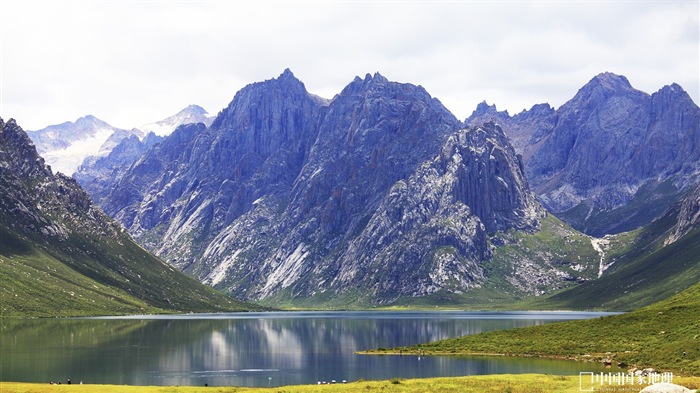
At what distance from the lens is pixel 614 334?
162625 millimetres

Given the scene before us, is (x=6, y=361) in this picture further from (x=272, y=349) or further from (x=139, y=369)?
(x=272, y=349)

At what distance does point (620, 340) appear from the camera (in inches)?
6117

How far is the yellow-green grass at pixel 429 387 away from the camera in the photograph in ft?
311

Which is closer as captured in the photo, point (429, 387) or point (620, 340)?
point (429, 387)

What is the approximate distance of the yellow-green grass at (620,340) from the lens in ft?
431

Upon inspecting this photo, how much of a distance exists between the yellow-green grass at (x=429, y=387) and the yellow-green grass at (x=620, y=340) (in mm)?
26844

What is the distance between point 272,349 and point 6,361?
235 feet

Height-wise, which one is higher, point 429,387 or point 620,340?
point 429,387

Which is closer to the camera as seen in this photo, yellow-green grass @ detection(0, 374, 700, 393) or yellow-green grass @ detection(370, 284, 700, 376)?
yellow-green grass @ detection(0, 374, 700, 393)

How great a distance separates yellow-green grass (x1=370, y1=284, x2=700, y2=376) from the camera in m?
131

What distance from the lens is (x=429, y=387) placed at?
9975 cm

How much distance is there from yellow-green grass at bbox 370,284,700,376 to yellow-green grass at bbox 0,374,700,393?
2684 centimetres

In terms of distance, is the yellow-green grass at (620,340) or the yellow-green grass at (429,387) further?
the yellow-green grass at (620,340)

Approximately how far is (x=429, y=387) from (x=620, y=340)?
72.6 meters
